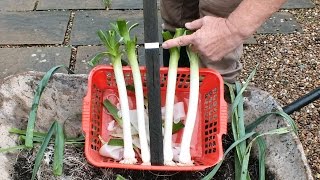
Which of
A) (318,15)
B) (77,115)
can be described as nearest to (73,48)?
(77,115)

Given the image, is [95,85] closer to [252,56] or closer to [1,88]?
[1,88]

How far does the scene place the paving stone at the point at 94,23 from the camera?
2.62 metres

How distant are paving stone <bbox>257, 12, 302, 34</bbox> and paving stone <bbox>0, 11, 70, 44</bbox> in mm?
1060

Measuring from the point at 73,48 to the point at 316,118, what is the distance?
121 cm

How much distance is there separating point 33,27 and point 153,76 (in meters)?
1.46

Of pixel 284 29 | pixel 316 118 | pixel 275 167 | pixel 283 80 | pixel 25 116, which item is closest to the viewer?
pixel 275 167

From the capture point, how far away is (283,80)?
2.45 m

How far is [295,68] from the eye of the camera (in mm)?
2525

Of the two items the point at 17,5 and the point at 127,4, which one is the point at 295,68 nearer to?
the point at 127,4

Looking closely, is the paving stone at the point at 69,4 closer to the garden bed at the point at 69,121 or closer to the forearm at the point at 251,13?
the garden bed at the point at 69,121

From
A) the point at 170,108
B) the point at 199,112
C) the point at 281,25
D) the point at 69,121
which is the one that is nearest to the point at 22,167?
the point at 69,121

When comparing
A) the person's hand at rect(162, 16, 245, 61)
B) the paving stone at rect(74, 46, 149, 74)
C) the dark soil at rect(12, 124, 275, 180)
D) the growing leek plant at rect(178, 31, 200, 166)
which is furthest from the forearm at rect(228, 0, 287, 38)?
the paving stone at rect(74, 46, 149, 74)

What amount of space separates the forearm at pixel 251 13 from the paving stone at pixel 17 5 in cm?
168

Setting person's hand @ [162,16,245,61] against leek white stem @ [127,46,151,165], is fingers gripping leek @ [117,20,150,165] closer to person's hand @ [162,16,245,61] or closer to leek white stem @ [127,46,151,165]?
leek white stem @ [127,46,151,165]
